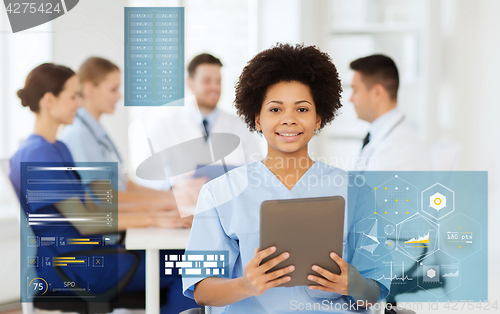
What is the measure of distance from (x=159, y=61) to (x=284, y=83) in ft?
1.24

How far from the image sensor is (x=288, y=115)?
3.26 feet

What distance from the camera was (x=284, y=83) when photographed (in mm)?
1006

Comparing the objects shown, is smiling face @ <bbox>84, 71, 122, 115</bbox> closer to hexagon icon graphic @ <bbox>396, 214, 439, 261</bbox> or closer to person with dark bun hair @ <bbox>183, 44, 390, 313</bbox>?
person with dark bun hair @ <bbox>183, 44, 390, 313</bbox>

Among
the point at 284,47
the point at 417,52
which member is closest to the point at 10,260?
the point at 284,47

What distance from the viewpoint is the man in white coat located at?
1.13m

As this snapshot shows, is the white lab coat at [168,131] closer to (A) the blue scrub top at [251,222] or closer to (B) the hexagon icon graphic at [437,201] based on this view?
(A) the blue scrub top at [251,222]

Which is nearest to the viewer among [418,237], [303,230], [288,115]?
[303,230]

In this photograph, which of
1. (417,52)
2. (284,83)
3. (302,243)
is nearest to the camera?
(302,243)

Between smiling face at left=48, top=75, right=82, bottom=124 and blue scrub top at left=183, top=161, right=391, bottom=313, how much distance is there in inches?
17.9

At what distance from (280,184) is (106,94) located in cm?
56

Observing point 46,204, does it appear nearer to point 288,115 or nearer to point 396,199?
point 288,115

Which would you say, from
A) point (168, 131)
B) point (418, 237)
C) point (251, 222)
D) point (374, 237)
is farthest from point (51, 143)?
point (418, 237)

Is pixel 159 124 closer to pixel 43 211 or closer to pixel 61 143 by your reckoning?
pixel 61 143

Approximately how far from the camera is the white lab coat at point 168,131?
114 centimetres
